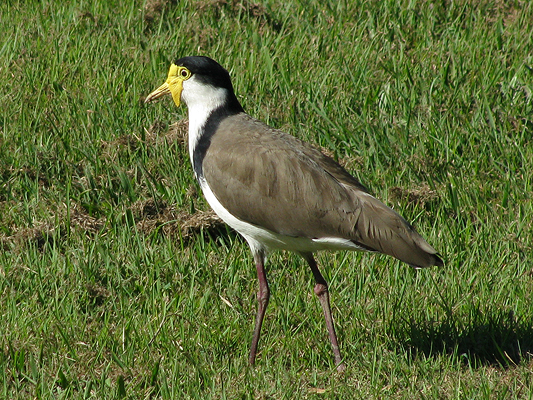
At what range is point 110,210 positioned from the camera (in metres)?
5.91

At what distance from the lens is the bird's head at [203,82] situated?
5219mm

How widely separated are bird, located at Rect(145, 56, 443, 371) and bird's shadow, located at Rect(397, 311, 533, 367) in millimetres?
510

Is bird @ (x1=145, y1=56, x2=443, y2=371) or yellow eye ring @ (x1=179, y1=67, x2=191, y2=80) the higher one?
yellow eye ring @ (x1=179, y1=67, x2=191, y2=80)

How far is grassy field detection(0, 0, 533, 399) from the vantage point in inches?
185

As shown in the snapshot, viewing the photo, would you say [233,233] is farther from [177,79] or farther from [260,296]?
[177,79]

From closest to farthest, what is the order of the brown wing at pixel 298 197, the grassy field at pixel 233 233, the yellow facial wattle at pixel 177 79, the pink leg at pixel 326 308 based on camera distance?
the brown wing at pixel 298 197 → the grassy field at pixel 233 233 → the pink leg at pixel 326 308 → the yellow facial wattle at pixel 177 79

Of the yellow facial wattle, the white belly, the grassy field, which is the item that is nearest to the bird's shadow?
the grassy field

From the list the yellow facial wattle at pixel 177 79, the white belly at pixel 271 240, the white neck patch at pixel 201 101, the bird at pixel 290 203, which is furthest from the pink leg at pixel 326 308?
the yellow facial wattle at pixel 177 79

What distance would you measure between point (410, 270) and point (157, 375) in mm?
1914

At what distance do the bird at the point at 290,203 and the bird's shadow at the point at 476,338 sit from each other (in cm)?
51

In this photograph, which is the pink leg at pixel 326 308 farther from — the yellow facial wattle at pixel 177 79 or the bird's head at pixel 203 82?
the yellow facial wattle at pixel 177 79

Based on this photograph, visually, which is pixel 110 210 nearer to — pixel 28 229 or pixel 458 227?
pixel 28 229

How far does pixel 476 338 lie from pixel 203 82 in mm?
2385

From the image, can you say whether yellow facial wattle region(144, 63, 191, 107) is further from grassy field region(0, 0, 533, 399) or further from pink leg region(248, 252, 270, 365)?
pink leg region(248, 252, 270, 365)
